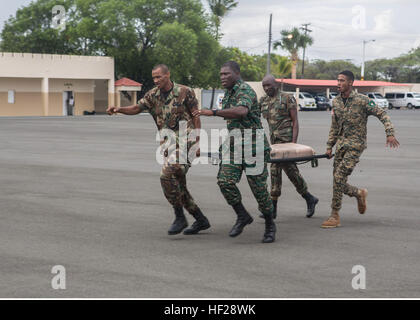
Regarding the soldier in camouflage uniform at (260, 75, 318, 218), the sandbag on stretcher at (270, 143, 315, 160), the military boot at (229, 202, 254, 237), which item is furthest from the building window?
the military boot at (229, 202, 254, 237)

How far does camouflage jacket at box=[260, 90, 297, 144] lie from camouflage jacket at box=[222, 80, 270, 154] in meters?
1.46

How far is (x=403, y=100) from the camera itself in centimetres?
7194

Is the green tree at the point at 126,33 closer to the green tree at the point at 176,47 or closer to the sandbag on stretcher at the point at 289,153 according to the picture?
the green tree at the point at 176,47

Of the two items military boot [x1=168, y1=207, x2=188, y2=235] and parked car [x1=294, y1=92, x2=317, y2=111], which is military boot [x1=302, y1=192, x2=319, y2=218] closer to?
military boot [x1=168, y1=207, x2=188, y2=235]

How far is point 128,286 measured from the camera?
540 centimetres

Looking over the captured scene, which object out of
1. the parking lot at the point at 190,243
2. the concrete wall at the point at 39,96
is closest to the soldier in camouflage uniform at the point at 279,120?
the parking lot at the point at 190,243

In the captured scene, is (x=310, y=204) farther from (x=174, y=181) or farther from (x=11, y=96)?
(x=11, y=96)

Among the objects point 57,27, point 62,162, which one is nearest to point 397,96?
point 57,27

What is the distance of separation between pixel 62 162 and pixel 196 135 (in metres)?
9.27

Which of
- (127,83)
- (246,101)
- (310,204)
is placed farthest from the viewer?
(127,83)

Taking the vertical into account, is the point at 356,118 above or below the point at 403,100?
below

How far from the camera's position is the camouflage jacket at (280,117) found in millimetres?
8641

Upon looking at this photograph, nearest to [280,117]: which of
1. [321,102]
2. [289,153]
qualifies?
[289,153]

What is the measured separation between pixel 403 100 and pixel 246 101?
68284 mm
